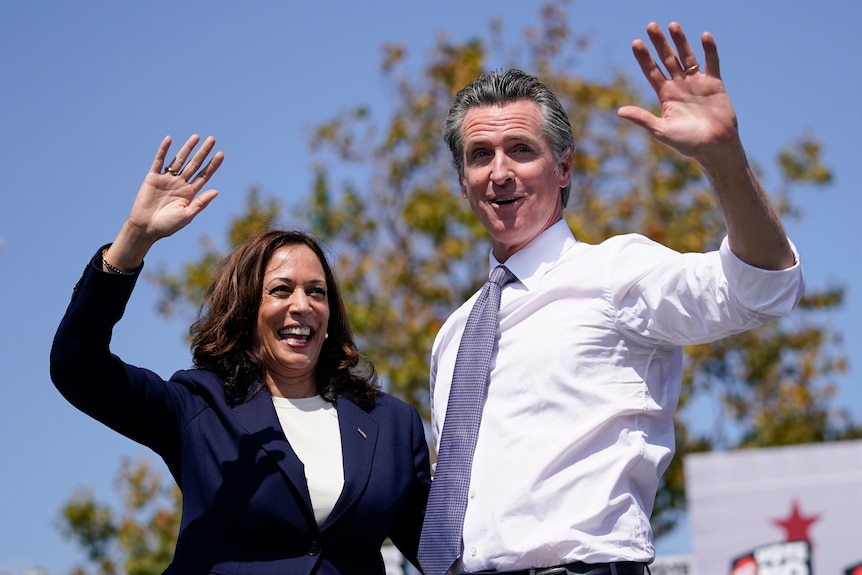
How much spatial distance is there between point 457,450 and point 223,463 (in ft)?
2.41

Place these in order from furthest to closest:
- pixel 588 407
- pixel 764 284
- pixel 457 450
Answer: pixel 457 450
pixel 588 407
pixel 764 284

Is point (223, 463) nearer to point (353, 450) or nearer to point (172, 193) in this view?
point (353, 450)

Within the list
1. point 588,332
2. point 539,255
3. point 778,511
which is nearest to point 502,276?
point 539,255

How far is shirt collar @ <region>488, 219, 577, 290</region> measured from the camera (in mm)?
3758

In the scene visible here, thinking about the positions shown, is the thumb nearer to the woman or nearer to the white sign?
the woman

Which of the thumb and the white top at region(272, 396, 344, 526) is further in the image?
the white top at region(272, 396, 344, 526)

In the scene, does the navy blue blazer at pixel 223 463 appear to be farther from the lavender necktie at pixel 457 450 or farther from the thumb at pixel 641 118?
the thumb at pixel 641 118

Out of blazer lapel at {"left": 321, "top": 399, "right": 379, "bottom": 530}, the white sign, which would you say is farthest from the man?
the white sign

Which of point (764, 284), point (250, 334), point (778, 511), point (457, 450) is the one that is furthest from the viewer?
point (778, 511)

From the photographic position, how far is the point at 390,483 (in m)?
3.91

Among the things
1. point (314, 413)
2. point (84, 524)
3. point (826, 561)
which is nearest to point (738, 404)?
point (826, 561)

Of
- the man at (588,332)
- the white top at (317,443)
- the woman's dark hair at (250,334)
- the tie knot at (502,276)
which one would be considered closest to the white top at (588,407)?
the man at (588,332)

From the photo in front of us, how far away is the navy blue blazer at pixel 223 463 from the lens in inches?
137

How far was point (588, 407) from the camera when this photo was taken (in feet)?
11.2
